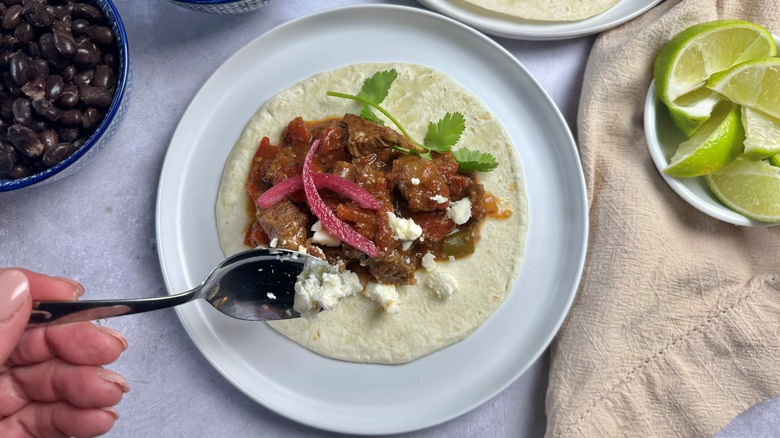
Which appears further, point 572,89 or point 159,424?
point 572,89

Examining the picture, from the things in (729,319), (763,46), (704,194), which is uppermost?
(763,46)

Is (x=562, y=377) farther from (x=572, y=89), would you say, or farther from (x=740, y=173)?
(x=572, y=89)

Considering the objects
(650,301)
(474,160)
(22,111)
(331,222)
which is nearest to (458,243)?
(474,160)

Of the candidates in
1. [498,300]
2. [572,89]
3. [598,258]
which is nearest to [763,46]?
[572,89]

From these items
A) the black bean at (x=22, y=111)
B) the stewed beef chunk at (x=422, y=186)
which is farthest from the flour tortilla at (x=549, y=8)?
the black bean at (x=22, y=111)

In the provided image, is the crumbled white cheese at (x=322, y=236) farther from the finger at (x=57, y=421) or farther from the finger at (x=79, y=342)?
the finger at (x=57, y=421)

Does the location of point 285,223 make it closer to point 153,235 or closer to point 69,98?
point 153,235

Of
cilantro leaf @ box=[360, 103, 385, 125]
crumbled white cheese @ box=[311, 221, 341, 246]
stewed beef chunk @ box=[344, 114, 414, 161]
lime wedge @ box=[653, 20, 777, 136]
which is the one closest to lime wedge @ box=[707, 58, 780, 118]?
lime wedge @ box=[653, 20, 777, 136]
